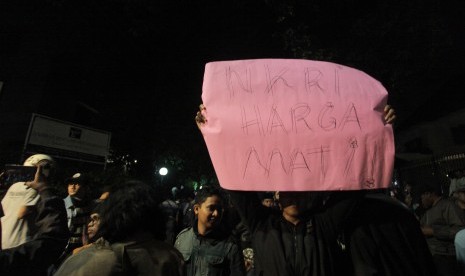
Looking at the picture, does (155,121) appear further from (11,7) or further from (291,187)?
(291,187)

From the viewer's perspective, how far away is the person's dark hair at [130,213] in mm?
1750

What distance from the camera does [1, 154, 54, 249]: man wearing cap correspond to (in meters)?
2.68

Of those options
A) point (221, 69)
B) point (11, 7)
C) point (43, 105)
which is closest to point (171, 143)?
point (43, 105)

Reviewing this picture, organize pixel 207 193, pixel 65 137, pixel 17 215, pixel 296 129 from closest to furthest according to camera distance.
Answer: pixel 296 129
pixel 17 215
pixel 207 193
pixel 65 137

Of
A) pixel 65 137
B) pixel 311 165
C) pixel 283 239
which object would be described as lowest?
pixel 283 239

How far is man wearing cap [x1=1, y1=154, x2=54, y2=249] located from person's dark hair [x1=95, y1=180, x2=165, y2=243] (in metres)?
1.32

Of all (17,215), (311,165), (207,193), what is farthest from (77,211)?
(311,165)

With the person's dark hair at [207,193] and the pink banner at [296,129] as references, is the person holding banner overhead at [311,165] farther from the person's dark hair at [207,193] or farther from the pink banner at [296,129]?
the person's dark hair at [207,193]

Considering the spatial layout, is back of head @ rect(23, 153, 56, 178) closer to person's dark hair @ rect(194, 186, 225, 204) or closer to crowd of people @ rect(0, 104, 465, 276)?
crowd of people @ rect(0, 104, 465, 276)

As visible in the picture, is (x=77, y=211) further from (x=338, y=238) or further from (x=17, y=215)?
(x=338, y=238)

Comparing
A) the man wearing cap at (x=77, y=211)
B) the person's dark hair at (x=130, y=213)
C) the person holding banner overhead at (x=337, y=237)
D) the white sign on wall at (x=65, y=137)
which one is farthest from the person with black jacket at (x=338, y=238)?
the white sign on wall at (x=65, y=137)

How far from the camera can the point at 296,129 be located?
2.06 meters

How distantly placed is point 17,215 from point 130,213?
1517 millimetres

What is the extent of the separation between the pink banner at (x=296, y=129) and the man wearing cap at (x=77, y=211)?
3559 millimetres
